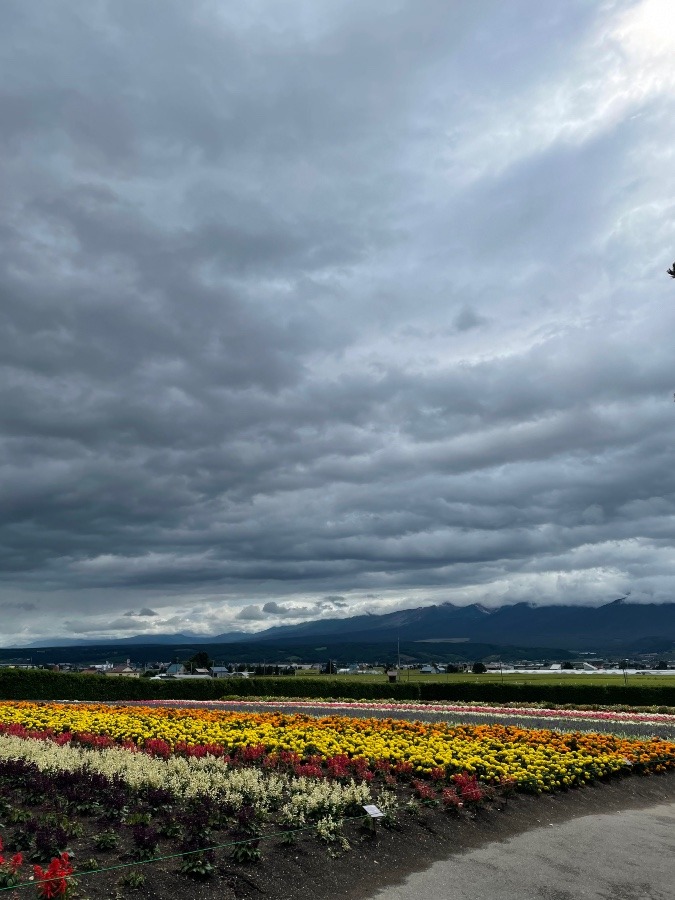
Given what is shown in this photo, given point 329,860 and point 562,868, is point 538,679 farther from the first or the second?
point 329,860

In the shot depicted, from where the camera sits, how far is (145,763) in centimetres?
1314

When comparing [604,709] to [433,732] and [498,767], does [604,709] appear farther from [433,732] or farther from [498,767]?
[498,767]

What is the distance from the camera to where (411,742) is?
1739 centimetres

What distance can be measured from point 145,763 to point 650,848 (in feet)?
28.6

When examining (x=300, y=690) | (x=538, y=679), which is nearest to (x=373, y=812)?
(x=300, y=690)

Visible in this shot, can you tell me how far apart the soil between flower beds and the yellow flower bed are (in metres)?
1.62

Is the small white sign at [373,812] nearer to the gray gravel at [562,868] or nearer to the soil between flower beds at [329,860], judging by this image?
the soil between flower beds at [329,860]

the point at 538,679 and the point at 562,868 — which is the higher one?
the point at 562,868

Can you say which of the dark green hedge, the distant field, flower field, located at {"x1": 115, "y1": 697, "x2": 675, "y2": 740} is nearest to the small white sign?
flower field, located at {"x1": 115, "y1": 697, "x2": 675, "y2": 740}

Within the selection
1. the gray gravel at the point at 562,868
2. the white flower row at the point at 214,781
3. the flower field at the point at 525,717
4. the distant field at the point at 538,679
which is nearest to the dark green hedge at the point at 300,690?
the distant field at the point at 538,679

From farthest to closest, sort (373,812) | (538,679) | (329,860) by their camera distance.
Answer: (538,679)
(373,812)
(329,860)

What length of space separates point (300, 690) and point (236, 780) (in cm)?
3451

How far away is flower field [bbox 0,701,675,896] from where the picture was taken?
9289mm

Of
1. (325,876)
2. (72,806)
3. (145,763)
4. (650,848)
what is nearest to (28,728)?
(145,763)
